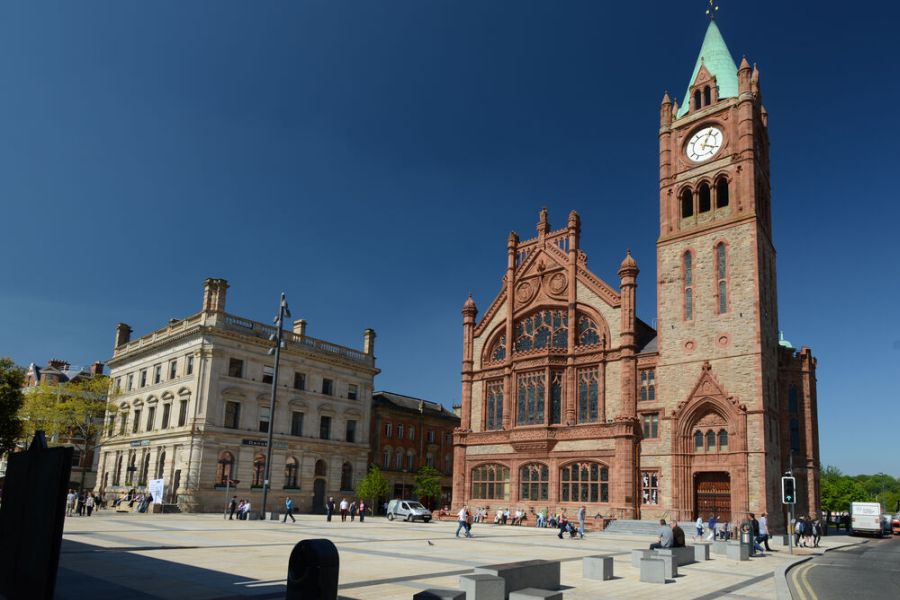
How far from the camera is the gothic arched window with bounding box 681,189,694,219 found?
50.8m

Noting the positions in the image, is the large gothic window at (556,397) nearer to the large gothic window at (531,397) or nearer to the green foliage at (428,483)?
the large gothic window at (531,397)

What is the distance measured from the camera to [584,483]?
4834 centimetres

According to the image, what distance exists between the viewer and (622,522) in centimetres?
4422

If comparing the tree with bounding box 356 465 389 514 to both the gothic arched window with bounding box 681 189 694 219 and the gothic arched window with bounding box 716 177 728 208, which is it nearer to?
the gothic arched window with bounding box 681 189 694 219

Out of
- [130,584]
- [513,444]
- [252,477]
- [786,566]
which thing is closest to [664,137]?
[513,444]

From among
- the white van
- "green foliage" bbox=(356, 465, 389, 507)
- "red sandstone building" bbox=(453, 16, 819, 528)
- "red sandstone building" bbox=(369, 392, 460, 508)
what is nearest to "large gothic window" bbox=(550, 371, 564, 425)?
"red sandstone building" bbox=(453, 16, 819, 528)

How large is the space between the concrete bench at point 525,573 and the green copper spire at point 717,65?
4482cm

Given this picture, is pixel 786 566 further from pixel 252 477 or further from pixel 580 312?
pixel 252 477

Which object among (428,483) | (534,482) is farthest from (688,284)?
(428,483)

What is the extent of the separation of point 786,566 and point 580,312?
31.0 meters

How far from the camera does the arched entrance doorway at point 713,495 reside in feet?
141

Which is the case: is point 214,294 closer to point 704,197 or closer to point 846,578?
point 704,197

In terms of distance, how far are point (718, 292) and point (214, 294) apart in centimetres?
3712

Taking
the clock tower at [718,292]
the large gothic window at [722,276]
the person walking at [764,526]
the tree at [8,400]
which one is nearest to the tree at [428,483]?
the clock tower at [718,292]
